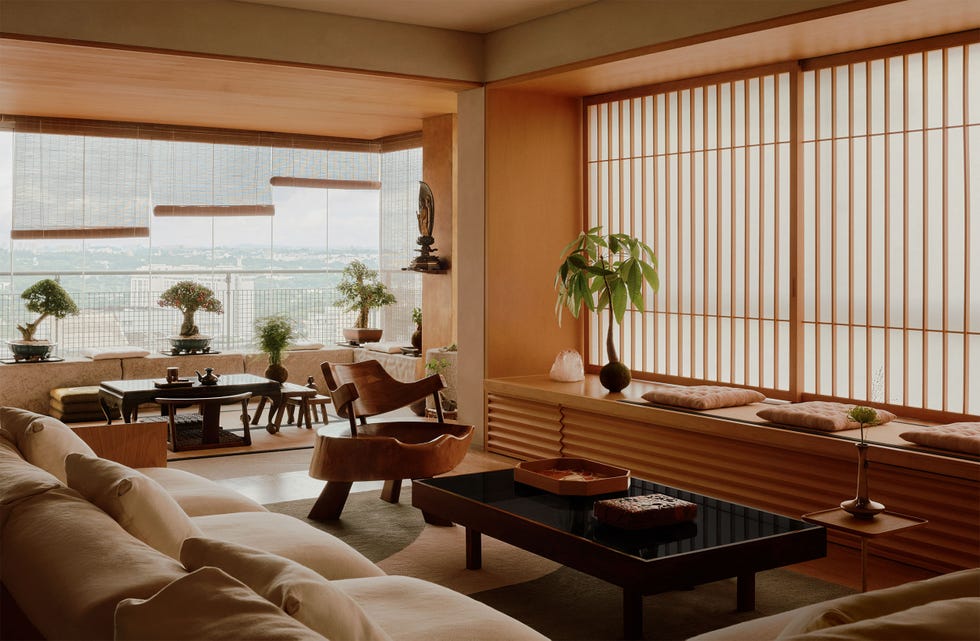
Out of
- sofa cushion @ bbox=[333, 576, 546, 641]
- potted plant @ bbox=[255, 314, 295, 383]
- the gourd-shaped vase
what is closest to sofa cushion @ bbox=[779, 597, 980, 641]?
sofa cushion @ bbox=[333, 576, 546, 641]

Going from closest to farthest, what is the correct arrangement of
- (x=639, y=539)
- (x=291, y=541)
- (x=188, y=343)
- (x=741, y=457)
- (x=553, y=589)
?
1. (x=291, y=541)
2. (x=639, y=539)
3. (x=553, y=589)
4. (x=741, y=457)
5. (x=188, y=343)

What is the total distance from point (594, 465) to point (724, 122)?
8.52 feet

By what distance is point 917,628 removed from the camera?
1.22 metres

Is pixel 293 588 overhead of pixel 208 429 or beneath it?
overhead

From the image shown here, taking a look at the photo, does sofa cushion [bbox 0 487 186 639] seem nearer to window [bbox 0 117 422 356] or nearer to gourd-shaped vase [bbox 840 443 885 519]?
gourd-shaped vase [bbox 840 443 885 519]

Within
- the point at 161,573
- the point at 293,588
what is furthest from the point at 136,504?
the point at 293,588

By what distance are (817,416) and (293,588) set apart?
3.12m

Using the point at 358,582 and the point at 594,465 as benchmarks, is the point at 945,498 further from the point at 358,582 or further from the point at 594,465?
the point at 358,582

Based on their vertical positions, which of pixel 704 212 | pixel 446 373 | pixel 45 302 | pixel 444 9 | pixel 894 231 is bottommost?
pixel 446 373

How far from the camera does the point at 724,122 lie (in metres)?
5.46

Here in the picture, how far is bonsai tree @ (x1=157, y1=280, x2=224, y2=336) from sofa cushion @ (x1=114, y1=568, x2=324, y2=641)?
7.05 meters

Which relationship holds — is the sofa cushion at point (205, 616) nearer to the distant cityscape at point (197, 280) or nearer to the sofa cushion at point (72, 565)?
the sofa cushion at point (72, 565)

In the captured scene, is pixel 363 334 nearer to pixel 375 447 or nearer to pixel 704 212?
pixel 704 212

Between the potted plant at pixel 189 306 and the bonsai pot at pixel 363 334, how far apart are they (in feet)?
4.27
